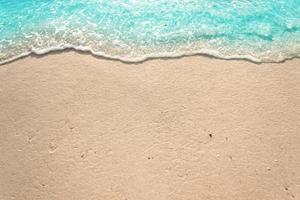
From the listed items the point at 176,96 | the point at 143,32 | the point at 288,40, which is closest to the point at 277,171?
the point at 176,96

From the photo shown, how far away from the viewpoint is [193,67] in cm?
1009

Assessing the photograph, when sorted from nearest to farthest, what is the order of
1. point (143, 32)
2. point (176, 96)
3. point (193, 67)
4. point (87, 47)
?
point (176, 96)
point (193, 67)
point (87, 47)
point (143, 32)

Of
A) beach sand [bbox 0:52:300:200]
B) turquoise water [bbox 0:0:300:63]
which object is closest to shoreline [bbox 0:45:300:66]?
turquoise water [bbox 0:0:300:63]

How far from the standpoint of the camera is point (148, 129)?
8875 mm

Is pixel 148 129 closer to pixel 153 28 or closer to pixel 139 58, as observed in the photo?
pixel 139 58

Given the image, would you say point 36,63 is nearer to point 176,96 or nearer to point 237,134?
point 176,96

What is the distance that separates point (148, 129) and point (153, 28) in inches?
149

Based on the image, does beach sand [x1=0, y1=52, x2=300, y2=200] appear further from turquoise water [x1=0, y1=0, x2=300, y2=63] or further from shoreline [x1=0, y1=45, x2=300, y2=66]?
turquoise water [x1=0, y1=0, x2=300, y2=63]

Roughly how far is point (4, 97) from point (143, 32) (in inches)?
158

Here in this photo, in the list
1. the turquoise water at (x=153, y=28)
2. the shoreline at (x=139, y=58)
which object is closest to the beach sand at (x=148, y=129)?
the shoreline at (x=139, y=58)

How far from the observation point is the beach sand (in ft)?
26.3

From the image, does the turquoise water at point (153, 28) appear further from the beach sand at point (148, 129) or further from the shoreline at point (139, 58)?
the beach sand at point (148, 129)

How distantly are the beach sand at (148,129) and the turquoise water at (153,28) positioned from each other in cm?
53

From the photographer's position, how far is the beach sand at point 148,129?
8023mm
